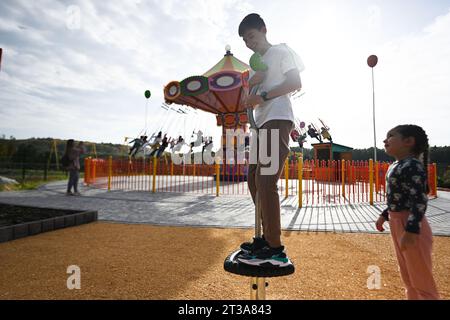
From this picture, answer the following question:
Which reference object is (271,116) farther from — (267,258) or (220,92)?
(220,92)

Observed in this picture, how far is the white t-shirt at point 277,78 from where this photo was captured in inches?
76.5

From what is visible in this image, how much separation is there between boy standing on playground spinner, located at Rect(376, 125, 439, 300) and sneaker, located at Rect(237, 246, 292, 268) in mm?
728

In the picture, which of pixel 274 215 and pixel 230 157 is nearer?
pixel 274 215

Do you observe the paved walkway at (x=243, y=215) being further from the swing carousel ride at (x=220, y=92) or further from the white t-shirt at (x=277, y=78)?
the swing carousel ride at (x=220, y=92)

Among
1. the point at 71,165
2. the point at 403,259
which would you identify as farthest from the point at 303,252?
the point at 71,165

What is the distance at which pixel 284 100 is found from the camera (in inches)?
78.0

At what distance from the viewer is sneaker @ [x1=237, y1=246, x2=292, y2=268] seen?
1688 millimetres

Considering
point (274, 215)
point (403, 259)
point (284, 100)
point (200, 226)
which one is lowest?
point (200, 226)

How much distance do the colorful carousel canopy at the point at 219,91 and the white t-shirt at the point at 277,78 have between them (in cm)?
1192

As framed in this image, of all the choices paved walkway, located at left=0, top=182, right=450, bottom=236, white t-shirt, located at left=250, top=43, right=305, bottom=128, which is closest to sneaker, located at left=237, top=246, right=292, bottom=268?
white t-shirt, located at left=250, top=43, right=305, bottom=128

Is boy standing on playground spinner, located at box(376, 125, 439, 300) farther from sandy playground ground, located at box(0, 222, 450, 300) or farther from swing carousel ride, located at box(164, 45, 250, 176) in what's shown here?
swing carousel ride, located at box(164, 45, 250, 176)
